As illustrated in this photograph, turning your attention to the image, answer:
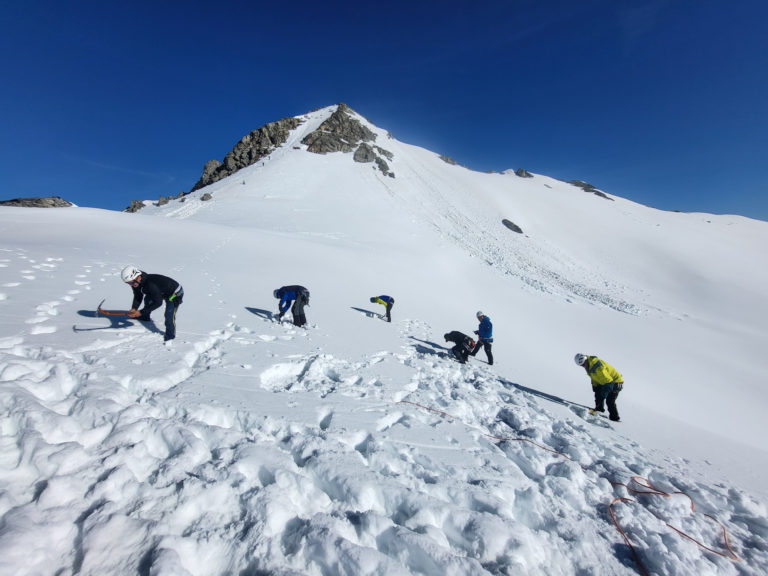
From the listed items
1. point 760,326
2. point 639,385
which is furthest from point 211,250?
point 760,326

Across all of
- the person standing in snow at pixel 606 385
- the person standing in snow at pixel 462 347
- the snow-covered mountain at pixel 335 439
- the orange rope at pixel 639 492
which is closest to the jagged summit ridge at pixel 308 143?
the snow-covered mountain at pixel 335 439

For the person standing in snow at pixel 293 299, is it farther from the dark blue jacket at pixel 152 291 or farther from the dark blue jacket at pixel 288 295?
the dark blue jacket at pixel 152 291

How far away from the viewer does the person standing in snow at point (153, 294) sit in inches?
233

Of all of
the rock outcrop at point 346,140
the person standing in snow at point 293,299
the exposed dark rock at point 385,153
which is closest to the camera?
the person standing in snow at point 293,299

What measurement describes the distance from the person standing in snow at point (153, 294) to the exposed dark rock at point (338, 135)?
160 feet

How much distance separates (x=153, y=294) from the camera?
617 cm

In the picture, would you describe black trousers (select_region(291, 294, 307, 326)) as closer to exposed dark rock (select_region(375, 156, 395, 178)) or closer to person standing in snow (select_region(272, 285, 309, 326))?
person standing in snow (select_region(272, 285, 309, 326))

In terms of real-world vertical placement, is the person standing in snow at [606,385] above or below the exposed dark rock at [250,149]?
below

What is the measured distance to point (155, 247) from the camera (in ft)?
53.1

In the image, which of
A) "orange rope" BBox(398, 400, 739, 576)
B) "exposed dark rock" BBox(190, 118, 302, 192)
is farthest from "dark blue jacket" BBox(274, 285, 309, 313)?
"exposed dark rock" BBox(190, 118, 302, 192)

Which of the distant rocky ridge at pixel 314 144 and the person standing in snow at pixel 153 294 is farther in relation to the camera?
the distant rocky ridge at pixel 314 144

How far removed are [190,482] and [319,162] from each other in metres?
49.1

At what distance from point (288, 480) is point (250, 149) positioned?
63015mm

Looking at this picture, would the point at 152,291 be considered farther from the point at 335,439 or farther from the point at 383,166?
the point at 383,166
